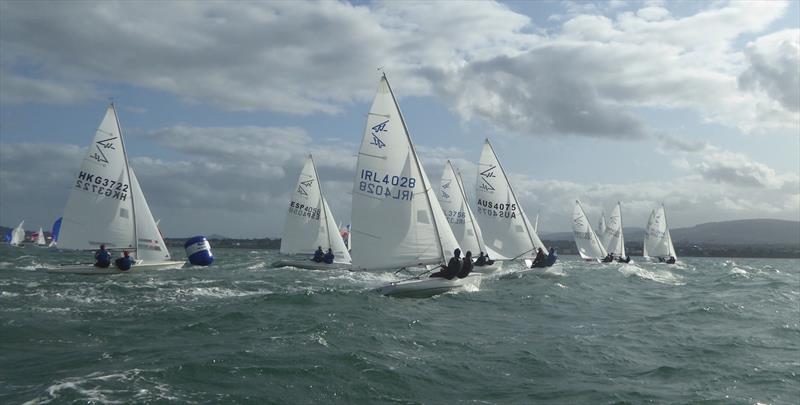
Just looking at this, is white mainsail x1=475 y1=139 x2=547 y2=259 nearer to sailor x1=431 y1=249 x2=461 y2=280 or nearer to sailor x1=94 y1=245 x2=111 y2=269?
sailor x1=431 y1=249 x2=461 y2=280

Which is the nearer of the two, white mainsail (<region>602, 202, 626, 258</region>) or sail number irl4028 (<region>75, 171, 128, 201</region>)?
sail number irl4028 (<region>75, 171, 128, 201</region>)

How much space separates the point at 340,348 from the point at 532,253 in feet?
78.2

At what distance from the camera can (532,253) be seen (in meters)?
34.1

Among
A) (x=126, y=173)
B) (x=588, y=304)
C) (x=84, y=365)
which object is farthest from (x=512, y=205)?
(x=84, y=365)

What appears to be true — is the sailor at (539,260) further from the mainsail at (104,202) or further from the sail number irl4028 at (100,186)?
the sail number irl4028 at (100,186)

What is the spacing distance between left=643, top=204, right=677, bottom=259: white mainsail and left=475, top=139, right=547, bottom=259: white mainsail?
36.8 meters

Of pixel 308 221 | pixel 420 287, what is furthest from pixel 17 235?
pixel 420 287

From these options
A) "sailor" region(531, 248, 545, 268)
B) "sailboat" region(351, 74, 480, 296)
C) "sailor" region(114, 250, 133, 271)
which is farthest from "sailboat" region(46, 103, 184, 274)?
"sailor" region(531, 248, 545, 268)

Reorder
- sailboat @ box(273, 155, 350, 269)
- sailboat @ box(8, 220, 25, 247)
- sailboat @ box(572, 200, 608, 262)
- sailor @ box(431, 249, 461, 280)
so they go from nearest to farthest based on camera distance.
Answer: sailor @ box(431, 249, 461, 280), sailboat @ box(273, 155, 350, 269), sailboat @ box(572, 200, 608, 262), sailboat @ box(8, 220, 25, 247)

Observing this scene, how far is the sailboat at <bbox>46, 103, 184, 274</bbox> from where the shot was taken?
89.2 feet

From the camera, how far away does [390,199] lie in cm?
2050

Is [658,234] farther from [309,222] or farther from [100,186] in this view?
[100,186]

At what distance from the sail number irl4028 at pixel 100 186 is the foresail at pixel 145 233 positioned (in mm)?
891

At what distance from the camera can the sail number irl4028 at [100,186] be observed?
1073 inches
